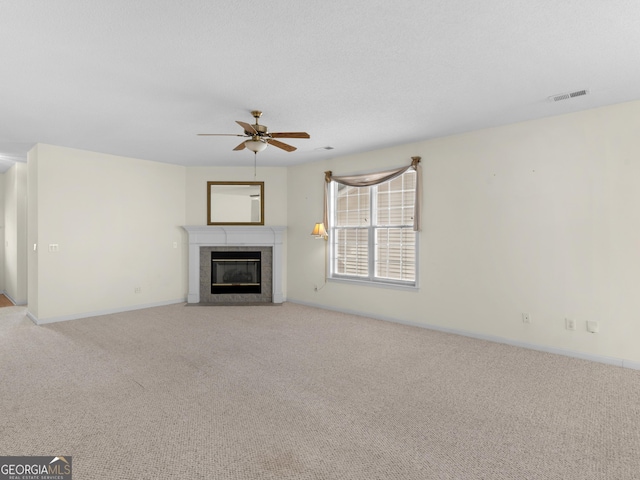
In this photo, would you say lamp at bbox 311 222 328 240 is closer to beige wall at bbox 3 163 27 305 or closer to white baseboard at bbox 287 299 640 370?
white baseboard at bbox 287 299 640 370

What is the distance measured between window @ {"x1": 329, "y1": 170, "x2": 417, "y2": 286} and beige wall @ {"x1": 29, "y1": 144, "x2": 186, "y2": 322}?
10.0 feet

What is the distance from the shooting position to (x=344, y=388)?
124 inches

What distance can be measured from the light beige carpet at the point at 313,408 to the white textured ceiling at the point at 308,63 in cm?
264

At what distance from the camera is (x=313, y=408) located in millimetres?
2785

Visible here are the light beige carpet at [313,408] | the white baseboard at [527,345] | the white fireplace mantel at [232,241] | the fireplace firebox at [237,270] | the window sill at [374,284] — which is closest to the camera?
the light beige carpet at [313,408]

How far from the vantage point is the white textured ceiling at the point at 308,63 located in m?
2.20

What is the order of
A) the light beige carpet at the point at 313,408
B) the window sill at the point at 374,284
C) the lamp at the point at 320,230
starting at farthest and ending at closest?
the lamp at the point at 320,230, the window sill at the point at 374,284, the light beige carpet at the point at 313,408

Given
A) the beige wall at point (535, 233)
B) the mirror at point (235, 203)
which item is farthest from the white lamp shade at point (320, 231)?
the mirror at point (235, 203)

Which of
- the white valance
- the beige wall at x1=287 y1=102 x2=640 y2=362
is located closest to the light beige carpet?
the beige wall at x1=287 y1=102 x2=640 y2=362

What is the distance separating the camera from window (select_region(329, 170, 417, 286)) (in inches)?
215

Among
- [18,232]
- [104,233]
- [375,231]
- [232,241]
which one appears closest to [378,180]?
[375,231]

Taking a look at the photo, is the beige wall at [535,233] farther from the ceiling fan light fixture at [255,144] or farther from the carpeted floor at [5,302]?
the carpeted floor at [5,302]

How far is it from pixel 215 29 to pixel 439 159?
3.54 meters

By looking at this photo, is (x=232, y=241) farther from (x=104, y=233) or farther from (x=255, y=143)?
(x=255, y=143)
